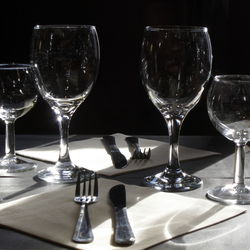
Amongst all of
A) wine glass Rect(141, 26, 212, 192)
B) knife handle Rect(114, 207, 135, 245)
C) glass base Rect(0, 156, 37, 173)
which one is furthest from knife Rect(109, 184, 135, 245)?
glass base Rect(0, 156, 37, 173)

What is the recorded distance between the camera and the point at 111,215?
671 mm

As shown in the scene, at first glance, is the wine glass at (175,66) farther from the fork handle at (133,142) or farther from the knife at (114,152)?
the fork handle at (133,142)

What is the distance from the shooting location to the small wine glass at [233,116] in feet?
2.52

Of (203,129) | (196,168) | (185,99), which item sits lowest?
(203,129)

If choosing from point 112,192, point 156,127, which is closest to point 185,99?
point 112,192

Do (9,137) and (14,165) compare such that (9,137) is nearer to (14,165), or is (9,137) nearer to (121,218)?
(14,165)

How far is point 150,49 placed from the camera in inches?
32.8

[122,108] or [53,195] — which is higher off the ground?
[53,195]

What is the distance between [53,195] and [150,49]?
0.26 m

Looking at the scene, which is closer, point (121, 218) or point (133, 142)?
point (121, 218)

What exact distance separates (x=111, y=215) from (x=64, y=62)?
0.30 m

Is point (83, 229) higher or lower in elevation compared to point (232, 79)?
lower

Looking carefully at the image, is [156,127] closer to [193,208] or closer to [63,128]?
[63,128]

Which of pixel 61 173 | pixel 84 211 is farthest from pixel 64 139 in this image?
pixel 84 211
